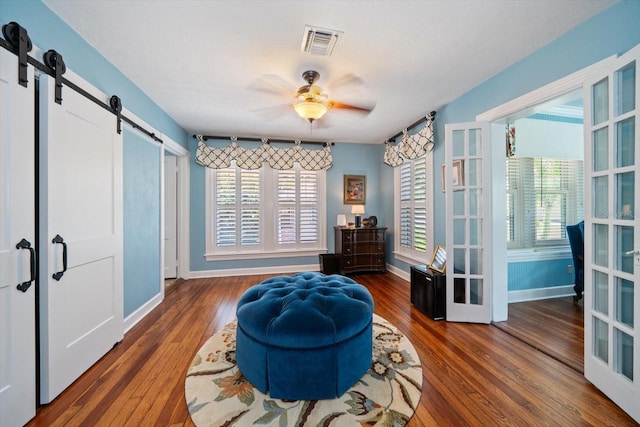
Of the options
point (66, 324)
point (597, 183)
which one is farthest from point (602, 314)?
point (66, 324)

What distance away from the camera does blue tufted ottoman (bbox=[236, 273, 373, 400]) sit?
1.61 m

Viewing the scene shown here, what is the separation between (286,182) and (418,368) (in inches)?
150

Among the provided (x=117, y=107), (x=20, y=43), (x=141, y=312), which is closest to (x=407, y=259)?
(x=141, y=312)

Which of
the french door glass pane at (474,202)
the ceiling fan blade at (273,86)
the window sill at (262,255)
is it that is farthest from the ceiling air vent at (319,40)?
the window sill at (262,255)

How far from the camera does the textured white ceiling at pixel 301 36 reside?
1.74 meters

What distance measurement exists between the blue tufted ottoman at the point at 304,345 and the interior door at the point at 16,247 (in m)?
1.21

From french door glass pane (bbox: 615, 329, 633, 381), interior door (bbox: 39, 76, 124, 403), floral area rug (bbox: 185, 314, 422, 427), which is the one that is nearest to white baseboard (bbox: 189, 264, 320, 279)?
interior door (bbox: 39, 76, 124, 403)

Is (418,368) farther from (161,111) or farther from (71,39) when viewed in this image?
(161,111)

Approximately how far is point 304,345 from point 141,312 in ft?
8.03

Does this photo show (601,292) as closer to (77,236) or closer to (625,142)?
(625,142)

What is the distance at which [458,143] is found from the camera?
2883mm

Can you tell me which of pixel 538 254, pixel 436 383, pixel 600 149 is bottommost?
pixel 436 383

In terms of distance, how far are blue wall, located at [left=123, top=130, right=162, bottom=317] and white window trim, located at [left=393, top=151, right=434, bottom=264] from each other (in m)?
3.85

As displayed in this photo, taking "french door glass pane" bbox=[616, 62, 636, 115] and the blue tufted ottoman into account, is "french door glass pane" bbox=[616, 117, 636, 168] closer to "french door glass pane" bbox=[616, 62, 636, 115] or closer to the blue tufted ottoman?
"french door glass pane" bbox=[616, 62, 636, 115]
